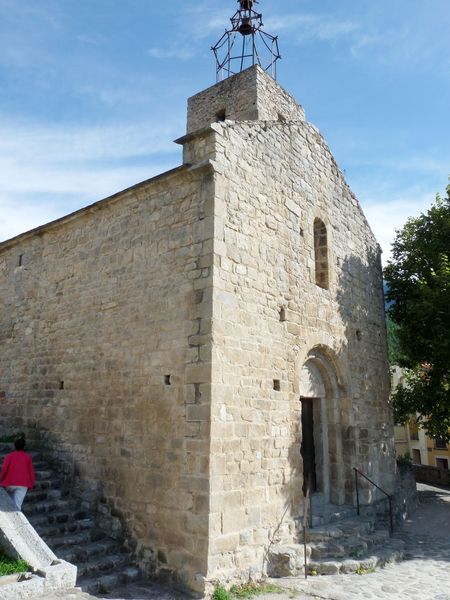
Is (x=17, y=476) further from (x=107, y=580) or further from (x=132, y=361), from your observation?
(x=132, y=361)

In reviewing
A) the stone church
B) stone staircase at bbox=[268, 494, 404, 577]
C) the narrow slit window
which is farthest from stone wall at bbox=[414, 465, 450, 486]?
the narrow slit window

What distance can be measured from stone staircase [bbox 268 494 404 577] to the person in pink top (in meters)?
3.69

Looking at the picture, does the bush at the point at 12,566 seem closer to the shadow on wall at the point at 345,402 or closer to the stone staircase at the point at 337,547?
the stone staircase at the point at 337,547

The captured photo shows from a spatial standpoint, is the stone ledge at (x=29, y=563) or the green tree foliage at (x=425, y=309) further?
the green tree foliage at (x=425, y=309)

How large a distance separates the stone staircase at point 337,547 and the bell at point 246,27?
13.2m

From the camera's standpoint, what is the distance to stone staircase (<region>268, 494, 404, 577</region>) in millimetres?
6852

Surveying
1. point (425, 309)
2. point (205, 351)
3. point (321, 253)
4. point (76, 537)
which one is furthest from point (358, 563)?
point (425, 309)

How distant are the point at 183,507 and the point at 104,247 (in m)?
4.74

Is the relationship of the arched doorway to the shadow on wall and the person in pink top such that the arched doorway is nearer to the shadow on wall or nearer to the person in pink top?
the shadow on wall

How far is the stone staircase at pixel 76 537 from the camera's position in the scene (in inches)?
249

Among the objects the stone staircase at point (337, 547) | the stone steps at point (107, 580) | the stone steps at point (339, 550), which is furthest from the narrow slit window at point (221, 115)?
the stone steps at point (107, 580)

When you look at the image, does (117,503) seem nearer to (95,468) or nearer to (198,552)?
(95,468)

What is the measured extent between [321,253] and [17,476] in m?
7.10

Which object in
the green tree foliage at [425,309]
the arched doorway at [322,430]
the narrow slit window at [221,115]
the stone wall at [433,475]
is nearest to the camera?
the arched doorway at [322,430]
